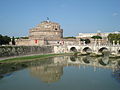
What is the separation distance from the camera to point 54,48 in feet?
127

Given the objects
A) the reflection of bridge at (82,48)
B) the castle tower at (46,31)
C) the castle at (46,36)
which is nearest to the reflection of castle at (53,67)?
the reflection of bridge at (82,48)

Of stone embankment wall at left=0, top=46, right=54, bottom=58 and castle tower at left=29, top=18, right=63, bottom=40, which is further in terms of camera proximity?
castle tower at left=29, top=18, right=63, bottom=40

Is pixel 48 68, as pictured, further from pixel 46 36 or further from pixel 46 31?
pixel 46 31

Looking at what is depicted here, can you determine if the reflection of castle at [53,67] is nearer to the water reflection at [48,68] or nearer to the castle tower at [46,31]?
the water reflection at [48,68]

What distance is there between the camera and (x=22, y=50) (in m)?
29.7

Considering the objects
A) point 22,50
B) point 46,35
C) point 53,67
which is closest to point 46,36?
point 46,35

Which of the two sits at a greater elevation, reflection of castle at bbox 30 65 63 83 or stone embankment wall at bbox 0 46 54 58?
stone embankment wall at bbox 0 46 54 58

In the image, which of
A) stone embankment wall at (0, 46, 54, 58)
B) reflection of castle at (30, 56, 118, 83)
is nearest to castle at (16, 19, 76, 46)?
stone embankment wall at (0, 46, 54, 58)

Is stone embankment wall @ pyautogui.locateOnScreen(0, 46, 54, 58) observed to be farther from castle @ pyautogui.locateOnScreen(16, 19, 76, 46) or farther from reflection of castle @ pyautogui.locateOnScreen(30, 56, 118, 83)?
reflection of castle @ pyautogui.locateOnScreen(30, 56, 118, 83)

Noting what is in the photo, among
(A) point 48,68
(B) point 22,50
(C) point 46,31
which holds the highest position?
(C) point 46,31

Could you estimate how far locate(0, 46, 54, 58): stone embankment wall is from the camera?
83.5 ft

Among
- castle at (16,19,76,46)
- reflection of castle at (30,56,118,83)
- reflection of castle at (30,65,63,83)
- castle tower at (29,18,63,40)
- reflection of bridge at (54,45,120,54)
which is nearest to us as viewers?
reflection of castle at (30,65,63,83)

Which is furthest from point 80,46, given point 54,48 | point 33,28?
point 33,28

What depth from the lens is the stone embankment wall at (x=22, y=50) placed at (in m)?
25.5
